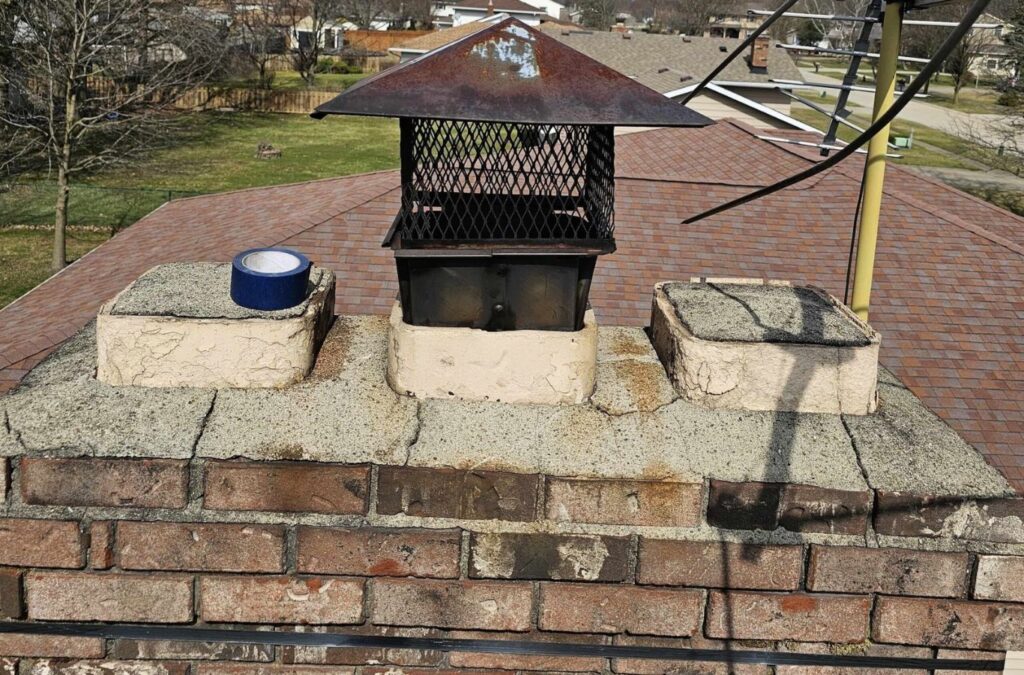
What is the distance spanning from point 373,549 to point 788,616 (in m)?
1.24

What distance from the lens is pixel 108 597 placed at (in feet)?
9.25

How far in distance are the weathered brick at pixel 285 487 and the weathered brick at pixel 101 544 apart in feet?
0.93

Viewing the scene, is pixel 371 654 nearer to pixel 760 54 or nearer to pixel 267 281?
pixel 267 281

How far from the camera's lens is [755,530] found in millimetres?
2867

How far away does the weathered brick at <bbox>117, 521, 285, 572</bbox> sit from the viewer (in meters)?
2.79

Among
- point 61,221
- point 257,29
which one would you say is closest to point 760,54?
point 61,221

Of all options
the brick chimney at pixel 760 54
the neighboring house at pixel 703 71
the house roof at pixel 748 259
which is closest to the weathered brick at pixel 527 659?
the house roof at pixel 748 259

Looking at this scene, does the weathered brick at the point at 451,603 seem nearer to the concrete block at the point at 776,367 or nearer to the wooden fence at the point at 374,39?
the concrete block at the point at 776,367

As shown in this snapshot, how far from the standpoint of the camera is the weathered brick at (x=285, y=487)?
2820 mm

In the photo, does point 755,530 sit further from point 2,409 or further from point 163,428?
point 2,409

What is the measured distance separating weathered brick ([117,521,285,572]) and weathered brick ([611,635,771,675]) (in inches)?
41.5

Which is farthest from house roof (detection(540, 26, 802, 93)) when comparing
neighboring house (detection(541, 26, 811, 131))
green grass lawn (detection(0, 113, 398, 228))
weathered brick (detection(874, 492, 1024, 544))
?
weathered brick (detection(874, 492, 1024, 544))

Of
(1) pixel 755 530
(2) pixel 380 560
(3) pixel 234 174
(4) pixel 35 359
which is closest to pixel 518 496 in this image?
(2) pixel 380 560

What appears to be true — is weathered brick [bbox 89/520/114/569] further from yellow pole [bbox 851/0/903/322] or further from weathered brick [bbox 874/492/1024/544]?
yellow pole [bbox 851/0/903/322]
